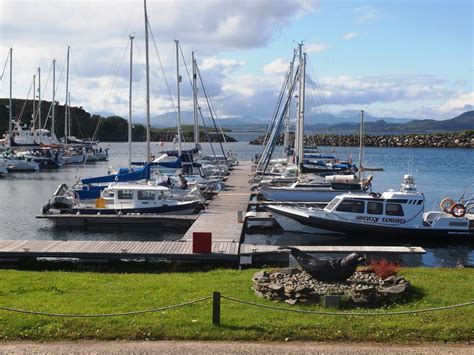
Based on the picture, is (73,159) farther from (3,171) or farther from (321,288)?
(321,288)

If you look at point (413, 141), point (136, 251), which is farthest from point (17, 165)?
point (413, 141)

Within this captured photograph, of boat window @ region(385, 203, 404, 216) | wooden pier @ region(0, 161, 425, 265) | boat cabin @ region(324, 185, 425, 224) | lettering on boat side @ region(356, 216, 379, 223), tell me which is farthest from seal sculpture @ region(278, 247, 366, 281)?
boat window @ region(385, 203, 404, 216)

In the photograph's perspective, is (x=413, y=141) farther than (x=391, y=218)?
Yes

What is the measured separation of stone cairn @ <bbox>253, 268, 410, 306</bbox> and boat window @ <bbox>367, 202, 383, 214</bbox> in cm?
1474

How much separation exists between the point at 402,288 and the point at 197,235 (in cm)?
970

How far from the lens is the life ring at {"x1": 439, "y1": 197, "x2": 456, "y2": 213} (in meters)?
30.8

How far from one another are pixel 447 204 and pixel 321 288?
21.2 metres

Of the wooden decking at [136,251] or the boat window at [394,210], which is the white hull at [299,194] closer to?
the boat window at [394,210]

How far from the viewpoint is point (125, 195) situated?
34.7 meters

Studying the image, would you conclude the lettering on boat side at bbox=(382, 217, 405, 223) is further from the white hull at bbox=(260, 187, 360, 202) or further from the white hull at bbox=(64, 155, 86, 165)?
the white hull at bbox=(64, 155, 86, 165)

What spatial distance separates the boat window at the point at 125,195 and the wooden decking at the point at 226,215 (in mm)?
4408

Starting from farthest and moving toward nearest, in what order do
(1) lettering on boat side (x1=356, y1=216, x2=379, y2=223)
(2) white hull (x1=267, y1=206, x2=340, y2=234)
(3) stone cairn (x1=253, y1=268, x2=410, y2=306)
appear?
(2) white hull (x1=267, y1=206, x2=340, y2=234)
(1) lettering on boat side (x1=356, y1=216, x2=379, y2=223)
(3) stone cairn (x1=253, y1=268, x2=410, y2=306)

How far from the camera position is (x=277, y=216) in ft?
106

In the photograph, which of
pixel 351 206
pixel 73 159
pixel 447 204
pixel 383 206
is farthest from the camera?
pixel 73 159
